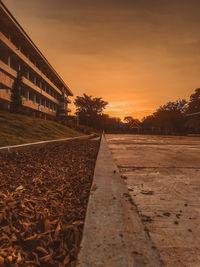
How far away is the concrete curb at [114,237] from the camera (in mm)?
800

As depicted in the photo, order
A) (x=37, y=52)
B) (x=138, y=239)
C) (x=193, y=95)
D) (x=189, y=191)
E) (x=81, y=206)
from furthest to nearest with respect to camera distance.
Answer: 1. (x=193, y=95)
2. (x=37, y=52)
3. (x=189, y=191)
4. (x=81, y=206)
5. (x=138, y=239)

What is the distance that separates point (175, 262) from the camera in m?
0.85

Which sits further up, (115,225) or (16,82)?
(16,82)

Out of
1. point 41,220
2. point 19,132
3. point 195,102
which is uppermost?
point 195,102

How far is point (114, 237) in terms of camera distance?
98cm

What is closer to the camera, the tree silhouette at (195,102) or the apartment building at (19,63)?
the apartment building at (19,63)

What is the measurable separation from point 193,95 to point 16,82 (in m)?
45.1

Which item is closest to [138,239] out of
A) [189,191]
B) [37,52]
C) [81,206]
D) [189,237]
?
[189,237]

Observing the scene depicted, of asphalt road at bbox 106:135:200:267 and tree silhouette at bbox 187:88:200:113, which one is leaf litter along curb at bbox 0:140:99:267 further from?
tree silhouette at bbox 187:88:200:113

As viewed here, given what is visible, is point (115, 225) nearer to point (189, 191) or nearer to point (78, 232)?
point (78, 232)

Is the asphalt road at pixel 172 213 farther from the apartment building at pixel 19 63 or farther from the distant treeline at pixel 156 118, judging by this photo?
the distant treeline at pixel 156 118

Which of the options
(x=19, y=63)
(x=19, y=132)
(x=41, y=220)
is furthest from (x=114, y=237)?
(x=19, y=63)

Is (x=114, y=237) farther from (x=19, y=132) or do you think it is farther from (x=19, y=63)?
(x=19, y=63)

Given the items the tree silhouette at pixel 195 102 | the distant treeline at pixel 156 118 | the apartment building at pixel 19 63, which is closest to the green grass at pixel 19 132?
the apartment building at pixel 19 63
